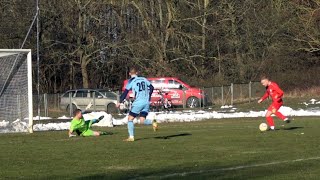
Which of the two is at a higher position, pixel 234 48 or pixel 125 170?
pixel 234 48

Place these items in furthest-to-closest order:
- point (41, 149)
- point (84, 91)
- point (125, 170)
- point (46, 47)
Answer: point (46, 47), point (84, 91), point (41, 149), point (125, 170)

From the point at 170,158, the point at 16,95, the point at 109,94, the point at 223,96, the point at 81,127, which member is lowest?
the point at 170,158

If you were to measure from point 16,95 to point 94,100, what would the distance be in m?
21.5

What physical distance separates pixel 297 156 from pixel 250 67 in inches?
1801

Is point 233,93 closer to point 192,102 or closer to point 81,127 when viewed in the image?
point 192,102

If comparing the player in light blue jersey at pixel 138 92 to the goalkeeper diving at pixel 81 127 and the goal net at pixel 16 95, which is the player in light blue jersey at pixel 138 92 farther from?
the goal net at pixel 16 95

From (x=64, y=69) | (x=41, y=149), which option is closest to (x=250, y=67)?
(x=64, y=69)

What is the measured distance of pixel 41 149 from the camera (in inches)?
726

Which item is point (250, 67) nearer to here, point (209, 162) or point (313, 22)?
point (313, 22)

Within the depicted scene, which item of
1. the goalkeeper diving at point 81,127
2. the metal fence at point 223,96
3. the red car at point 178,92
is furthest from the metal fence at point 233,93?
the goalkeeper diving at point 81,127

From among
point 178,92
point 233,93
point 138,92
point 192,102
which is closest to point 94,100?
point 178,92

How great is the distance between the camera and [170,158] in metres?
15.4

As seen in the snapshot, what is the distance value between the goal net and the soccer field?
6.73 m

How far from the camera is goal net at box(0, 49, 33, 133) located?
27.9 m
